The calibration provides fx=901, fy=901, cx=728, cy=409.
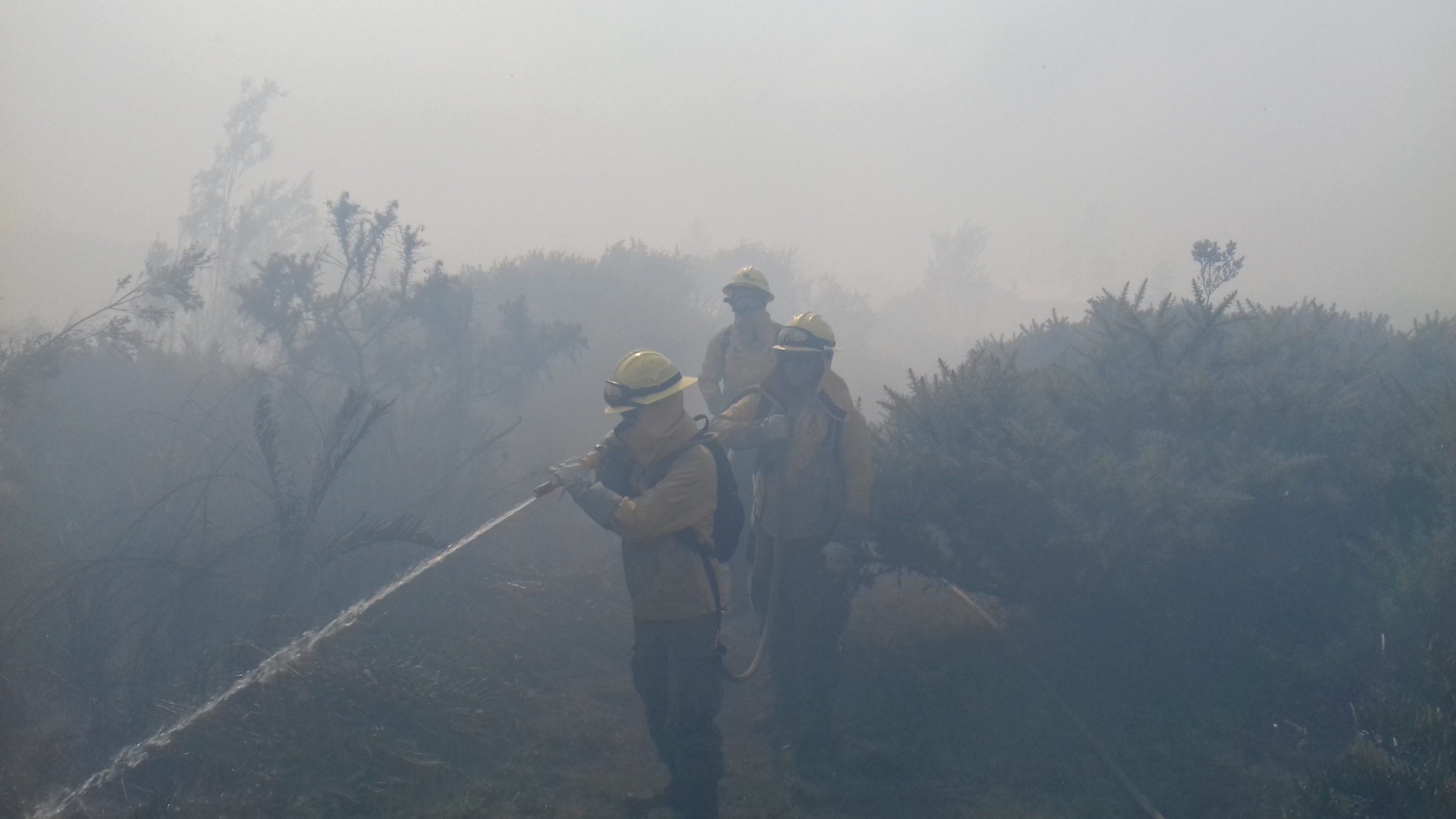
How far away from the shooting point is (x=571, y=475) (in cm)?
388

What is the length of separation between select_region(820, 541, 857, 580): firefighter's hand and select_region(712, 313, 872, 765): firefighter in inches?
0.7

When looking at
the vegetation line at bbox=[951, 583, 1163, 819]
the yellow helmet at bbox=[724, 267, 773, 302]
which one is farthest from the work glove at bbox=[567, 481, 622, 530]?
the yellow helmet at bbox=[724, 267, 773, 302]

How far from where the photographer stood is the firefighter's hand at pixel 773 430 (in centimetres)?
501

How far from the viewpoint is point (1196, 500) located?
4734 millimetres

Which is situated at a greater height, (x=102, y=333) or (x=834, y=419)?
(x=102, y=333)

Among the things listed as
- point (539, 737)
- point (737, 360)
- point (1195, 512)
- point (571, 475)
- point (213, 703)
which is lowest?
point (1195, 512)

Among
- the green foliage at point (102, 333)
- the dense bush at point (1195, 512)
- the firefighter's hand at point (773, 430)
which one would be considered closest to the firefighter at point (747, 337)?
the dense bush at point (1195, 512)

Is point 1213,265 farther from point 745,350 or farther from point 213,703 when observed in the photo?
point 213,703

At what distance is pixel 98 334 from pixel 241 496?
6.83 ft

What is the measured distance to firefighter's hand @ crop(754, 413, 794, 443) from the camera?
5.01 m

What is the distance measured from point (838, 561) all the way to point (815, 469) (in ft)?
2.49

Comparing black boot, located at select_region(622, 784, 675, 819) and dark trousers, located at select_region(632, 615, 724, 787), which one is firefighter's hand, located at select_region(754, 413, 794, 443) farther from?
black boot, located at select_region(622, 784, 675, 819)

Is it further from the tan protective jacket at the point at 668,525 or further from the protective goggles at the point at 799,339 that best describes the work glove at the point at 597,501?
the protective goggles at the point at 799,339

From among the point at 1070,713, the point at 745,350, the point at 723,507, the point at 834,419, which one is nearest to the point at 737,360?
the point at 745,350
